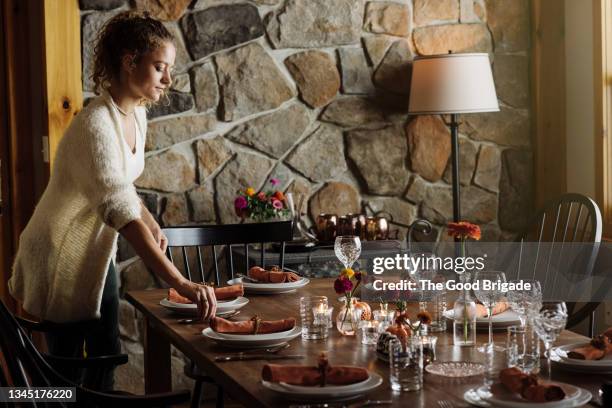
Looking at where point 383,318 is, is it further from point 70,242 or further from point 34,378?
point 70,242

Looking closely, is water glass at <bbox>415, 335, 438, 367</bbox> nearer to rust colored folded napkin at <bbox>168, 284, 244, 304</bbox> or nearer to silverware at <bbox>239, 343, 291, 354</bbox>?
silverware at <bbox>239, 343, 291, 354</bbox>

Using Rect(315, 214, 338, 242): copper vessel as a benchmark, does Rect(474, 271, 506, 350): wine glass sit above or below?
above

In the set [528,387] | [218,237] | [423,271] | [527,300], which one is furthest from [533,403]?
[218,237]

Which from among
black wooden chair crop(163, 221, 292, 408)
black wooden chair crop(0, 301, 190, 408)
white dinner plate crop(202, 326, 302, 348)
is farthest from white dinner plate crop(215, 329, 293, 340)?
black wooden chair crop(163, 221, 292, 408)

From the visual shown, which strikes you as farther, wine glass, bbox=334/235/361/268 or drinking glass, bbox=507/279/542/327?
wine glass, bbox=334/235/361/268

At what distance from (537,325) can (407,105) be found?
101 inches

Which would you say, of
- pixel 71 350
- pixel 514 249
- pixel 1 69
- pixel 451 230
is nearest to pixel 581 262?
pixel 451 230

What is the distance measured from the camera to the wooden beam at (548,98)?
4.29m

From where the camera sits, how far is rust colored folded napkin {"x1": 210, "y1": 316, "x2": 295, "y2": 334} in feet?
6.81

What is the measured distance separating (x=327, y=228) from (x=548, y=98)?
52.4 inches

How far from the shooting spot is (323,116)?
414 centimetres

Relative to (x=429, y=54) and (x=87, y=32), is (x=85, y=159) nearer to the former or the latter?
(x=87, y=32)

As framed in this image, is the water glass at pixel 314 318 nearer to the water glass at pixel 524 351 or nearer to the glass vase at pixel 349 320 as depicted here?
the glass vase at pixel 349 320

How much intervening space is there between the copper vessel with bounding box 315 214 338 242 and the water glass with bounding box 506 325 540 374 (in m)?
2.10
